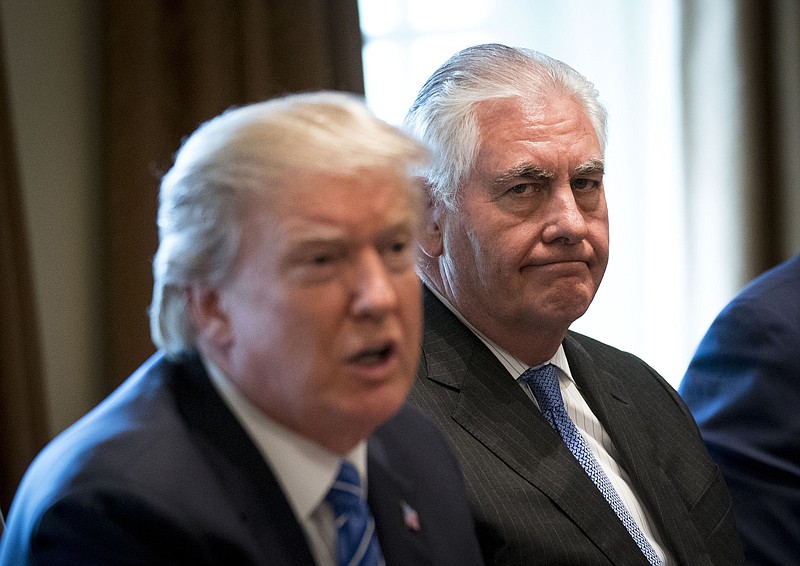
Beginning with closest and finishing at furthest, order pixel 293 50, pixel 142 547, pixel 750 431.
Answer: pixel 142 547 < pixel 750 431 < pixel 293 50

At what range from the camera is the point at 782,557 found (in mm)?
2094

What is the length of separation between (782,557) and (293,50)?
234 cm

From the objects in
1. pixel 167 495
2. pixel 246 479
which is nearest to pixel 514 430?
pixel 246 479

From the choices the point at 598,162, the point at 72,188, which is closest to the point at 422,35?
the point at 72,188

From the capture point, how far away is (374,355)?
1189 millimetres

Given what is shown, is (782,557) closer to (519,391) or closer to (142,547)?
(519,391)

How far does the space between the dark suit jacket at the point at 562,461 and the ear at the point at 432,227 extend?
11 centimetres

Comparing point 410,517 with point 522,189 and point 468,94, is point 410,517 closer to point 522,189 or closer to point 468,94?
point 522,189

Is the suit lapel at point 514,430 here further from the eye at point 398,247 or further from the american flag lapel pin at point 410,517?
the eye at point 398,247

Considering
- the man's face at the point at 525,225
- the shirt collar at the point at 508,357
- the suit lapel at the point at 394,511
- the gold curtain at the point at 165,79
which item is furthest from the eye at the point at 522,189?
the gold curtain at the point at 165,79

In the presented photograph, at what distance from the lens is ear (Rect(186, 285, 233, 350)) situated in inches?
46.7

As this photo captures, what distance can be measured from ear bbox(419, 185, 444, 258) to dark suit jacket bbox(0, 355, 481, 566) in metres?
0.75

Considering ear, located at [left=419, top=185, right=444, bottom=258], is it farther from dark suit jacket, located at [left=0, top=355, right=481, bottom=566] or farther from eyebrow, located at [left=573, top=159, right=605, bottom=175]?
dark suit jacket, located at [left=0, top=355, right=481, bottom=566]

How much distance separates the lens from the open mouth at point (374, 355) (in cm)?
117
